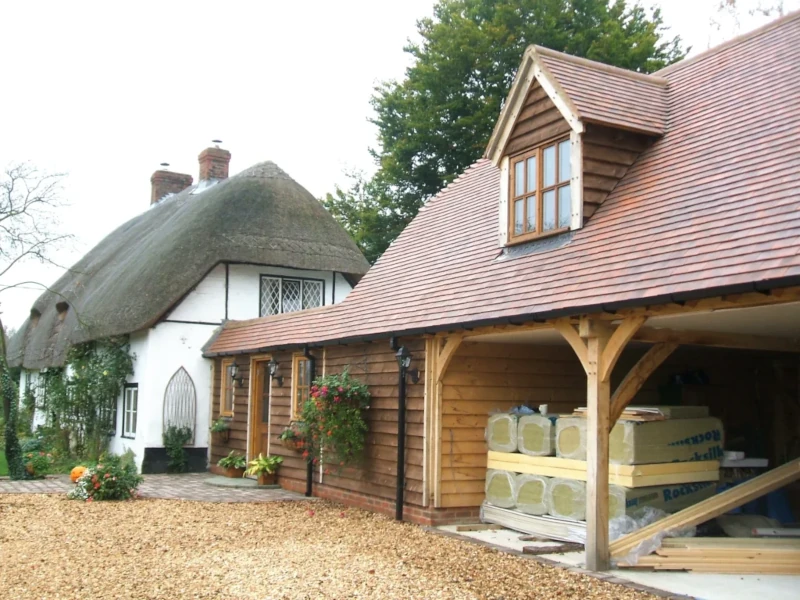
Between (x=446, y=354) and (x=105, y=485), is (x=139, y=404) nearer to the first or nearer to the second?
(x=105, y=485)

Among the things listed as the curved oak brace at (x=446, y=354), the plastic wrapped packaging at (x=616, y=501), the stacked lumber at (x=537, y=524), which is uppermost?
the curved oak brace at (x=446, y=354)

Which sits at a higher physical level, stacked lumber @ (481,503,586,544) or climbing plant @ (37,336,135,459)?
climbing plant @ (37,336,135,459)

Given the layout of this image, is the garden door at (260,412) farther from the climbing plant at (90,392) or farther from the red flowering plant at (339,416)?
the red flowering plant at (339,416)

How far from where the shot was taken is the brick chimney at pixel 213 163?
21.9 meters

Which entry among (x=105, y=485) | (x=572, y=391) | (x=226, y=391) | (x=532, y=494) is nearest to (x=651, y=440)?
(x=532, y=494)

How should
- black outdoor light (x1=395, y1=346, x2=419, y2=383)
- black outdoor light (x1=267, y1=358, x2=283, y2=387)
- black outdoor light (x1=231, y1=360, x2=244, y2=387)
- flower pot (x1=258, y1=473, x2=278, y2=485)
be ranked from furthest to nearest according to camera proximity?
black outdoor light (x1=231, y1=360, x2=244, y2=387)
black outdoor light (x1=267, y1=358, x2=283, y2=387)
flower pot (x1=258, y1=473, x2=278, y2=485)
black outdoor light (x1=395, y1=346, x2=419, y2=383)

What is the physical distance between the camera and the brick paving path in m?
11.9

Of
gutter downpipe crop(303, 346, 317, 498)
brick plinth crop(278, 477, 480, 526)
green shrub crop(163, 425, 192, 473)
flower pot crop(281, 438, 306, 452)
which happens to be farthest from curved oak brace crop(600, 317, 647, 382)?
green shrub crop(163, 425, 192, 473)

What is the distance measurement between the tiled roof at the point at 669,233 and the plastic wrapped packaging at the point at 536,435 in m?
1.42

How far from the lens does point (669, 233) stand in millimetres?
7535

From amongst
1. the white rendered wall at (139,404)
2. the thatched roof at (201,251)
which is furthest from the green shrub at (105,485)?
the thatched roof at (201,251)

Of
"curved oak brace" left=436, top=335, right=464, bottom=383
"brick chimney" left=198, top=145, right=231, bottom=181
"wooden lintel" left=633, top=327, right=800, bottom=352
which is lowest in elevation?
"curved oak brace" left=436, top=335, right=464, bottom=383

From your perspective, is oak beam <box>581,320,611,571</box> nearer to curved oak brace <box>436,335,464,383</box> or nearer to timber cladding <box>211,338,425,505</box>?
curved oak brace <box>436,335,464,383</box>

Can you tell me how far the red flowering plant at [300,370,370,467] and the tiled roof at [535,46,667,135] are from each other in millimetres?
4597
